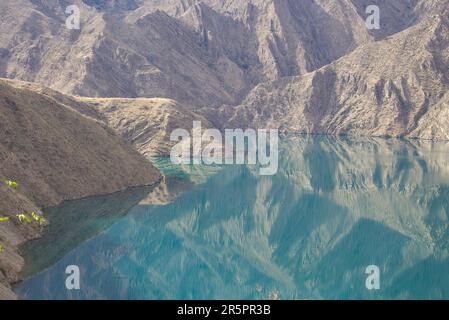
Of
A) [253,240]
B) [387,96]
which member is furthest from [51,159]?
[387,96]

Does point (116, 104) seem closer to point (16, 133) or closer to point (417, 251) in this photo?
point (16, 133)

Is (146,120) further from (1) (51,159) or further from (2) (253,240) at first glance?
(2) (253,240)

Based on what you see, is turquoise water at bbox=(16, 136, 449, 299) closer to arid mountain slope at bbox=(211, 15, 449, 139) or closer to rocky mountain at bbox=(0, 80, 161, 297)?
rocky mountain at bbox=(0, 80, 161, 297)

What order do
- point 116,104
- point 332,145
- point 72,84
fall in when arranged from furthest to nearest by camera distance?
point 72,84, point 332,145, point 116,104

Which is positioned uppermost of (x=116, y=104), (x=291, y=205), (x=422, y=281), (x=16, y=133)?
(x=116, y=104)

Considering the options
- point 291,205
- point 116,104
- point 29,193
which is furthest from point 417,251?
point 116,104

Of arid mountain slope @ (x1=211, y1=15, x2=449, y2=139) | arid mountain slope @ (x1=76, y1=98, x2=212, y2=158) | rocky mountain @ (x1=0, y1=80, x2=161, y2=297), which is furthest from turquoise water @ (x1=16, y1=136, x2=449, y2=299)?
arid mountain slope @ (x1=211, y1=15, x2=449, y2=139)
